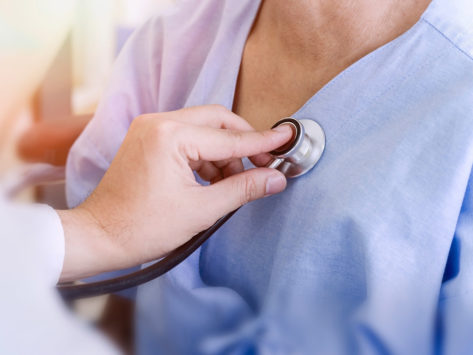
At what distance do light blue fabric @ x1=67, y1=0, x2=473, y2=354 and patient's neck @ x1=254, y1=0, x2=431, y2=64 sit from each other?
0.04 metres

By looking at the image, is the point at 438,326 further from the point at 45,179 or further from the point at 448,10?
the point at 45,179

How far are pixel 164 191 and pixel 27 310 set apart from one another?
0.82 ft

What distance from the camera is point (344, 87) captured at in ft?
1.93

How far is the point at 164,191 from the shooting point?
53cm

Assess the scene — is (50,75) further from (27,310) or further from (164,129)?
(27,310)

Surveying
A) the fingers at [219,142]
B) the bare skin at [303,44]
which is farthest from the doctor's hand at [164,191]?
the bare skin at [303,44]

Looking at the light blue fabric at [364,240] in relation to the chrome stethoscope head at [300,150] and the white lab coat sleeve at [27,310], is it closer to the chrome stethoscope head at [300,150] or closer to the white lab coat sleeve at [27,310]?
the chrome stethoscope head at [300,150]

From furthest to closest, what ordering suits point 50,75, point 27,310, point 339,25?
point 50,75, point 339,25, point 27,310

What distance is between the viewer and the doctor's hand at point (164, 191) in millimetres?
532

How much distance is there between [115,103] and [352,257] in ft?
1.80

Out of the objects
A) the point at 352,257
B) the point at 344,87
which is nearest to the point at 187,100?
the point at 344,87

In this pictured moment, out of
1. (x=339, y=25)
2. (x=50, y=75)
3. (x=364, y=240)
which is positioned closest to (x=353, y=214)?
(x=364, y=240)

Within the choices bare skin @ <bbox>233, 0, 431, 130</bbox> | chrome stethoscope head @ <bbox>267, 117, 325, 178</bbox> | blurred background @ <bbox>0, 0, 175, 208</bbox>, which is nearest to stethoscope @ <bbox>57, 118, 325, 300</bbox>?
A: chrome stethoscope head @ <bbox>267, 117, 325, 178</bbox>

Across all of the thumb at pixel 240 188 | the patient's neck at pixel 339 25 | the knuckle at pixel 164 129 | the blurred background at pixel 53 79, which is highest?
the patient's neck at pixel 339 25
